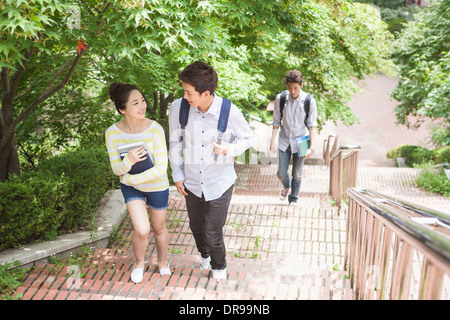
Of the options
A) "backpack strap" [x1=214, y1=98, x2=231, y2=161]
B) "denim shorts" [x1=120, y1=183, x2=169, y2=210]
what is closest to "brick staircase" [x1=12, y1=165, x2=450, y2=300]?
"denim shorts" [x1=120, y1=183, x2=169, y2=210]

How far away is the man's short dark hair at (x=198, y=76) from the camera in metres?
3.04

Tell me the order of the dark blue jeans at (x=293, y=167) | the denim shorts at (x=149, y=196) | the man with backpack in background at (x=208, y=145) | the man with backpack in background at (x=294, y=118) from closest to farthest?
1. the man with backpack in background at (x=208, y=145)
2. the denim shorts at (x=149, y=196)
3. the man with backpack in background at (x=294, y=118)
4. the dark blue jeans at (x=293, y=167)

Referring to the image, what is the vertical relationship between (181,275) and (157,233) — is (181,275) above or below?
below

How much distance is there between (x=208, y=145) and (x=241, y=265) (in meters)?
1.45

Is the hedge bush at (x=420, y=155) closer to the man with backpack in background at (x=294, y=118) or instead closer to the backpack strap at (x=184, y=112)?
the man with backpack in background at (x=294, y=118)

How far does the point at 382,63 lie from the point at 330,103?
6.82 feet

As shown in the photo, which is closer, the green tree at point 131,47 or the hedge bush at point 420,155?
the green tree at point 131,47

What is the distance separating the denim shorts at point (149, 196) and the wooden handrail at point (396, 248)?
148 cm

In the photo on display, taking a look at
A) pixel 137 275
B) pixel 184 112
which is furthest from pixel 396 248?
pixel 137 275

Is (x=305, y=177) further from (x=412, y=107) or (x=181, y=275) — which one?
(x=181, y=275)

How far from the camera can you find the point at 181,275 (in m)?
3.63

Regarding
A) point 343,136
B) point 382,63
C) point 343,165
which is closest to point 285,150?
point 343,165

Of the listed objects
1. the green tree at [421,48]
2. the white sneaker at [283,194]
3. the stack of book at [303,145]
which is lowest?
the white sneaker at [283,194]

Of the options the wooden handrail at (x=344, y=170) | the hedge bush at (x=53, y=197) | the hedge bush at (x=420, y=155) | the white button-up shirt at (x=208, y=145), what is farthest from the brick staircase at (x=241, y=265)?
the hedge bush at (x=420, y=155)
